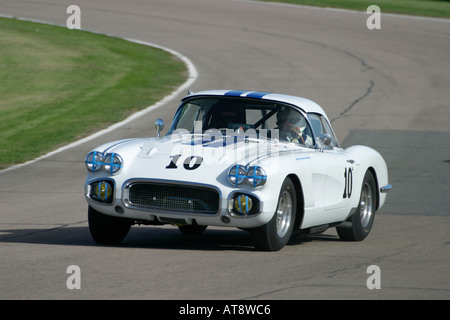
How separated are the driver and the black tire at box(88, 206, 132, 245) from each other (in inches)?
74.4

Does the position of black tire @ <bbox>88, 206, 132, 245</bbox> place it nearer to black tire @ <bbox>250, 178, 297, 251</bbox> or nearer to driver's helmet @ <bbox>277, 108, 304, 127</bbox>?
black tire @ <bbox>250, 178, 297, 251</bbox>

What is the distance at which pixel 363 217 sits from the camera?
1041cm

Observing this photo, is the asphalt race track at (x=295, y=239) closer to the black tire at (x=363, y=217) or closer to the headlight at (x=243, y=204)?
the black tire at (x=363, y=217)

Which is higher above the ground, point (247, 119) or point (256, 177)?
point (247, 119)

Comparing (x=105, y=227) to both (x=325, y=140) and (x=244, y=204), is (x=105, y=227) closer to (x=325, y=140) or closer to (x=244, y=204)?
(x=244, y=204)

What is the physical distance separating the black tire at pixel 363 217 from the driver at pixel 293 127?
1003 millimetres

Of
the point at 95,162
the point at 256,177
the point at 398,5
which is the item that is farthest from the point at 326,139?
the point at 398,5

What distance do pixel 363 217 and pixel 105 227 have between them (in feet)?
10.0

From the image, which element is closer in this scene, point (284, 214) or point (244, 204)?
point (244, 204)

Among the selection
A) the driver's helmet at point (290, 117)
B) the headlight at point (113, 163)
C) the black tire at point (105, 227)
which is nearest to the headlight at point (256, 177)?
the headlight at point (113, 163)

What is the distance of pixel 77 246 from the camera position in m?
8.79

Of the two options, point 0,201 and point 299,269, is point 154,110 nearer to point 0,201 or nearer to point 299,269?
point 0,201
